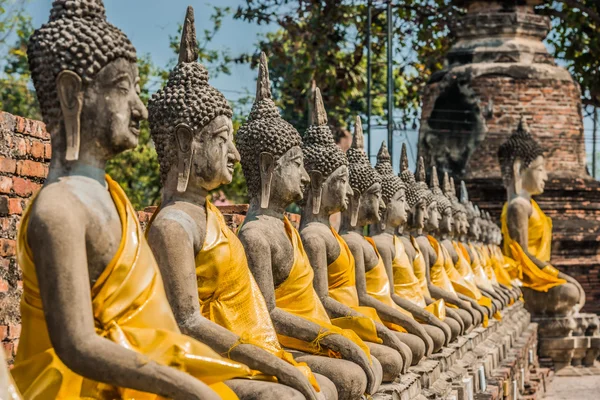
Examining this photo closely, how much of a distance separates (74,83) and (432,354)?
496 cm

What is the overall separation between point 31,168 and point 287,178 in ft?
3.86

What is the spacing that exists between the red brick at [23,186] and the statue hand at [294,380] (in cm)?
170

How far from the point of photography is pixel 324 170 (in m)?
6.58

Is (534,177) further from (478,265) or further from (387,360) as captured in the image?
(387,360)

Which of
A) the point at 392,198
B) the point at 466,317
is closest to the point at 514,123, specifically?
the point at 466,317

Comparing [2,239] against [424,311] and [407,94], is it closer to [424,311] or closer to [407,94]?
[424,311]

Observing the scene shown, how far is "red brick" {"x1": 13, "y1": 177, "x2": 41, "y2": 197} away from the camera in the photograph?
541cm

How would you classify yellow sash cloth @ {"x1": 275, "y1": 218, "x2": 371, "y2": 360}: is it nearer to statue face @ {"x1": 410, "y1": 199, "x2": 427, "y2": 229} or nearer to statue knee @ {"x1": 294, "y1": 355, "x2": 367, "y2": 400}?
statue knee @ {"x1": 294, "y1": 355, "x2": 367, "y2": 400}

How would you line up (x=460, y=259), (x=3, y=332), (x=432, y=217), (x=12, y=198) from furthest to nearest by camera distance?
(x=460, y=259) → (x=432, y=217) → (x=12, y=198) → (x=3, y=332)

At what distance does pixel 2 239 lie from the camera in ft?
17.4

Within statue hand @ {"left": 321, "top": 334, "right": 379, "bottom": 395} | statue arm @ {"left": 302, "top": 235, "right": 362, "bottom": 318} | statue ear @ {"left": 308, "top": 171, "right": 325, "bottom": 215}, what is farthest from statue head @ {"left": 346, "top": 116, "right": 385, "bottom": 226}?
statue hand @ {"left": 321, "top": 334, "right": 379, "bottom": 395}

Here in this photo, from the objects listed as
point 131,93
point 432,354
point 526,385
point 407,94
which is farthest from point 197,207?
point 407,94

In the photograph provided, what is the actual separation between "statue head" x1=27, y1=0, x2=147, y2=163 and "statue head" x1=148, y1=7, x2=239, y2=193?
0.95 metres

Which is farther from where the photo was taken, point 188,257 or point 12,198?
point 12,198
